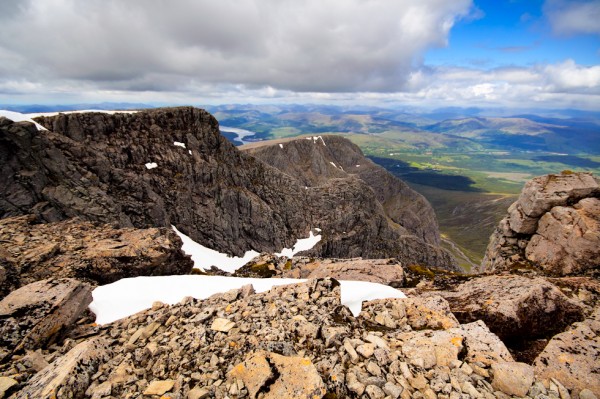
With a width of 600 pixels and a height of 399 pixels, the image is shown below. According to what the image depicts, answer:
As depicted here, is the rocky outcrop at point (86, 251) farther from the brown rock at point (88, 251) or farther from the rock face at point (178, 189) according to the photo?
Result: the rock face at point (178, 189)

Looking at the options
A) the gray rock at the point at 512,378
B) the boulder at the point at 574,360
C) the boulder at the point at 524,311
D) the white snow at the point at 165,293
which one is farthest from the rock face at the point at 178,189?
the boulder at the point at 574,360

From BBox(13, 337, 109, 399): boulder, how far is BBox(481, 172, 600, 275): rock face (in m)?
29.6

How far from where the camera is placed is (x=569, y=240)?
75.4 ft

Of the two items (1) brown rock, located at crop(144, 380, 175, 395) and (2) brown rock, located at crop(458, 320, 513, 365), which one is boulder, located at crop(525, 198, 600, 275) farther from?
(1) brown rock, located at crop(144, 380, 175, 395)

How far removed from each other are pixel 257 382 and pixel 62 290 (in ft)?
38.4

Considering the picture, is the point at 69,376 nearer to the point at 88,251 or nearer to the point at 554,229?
the point at 88,251

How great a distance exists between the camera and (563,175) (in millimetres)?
27594

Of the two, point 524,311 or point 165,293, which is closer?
point 524,311

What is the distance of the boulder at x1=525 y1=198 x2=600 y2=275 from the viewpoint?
869 inches

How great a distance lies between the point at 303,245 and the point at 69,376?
95648 millimetres

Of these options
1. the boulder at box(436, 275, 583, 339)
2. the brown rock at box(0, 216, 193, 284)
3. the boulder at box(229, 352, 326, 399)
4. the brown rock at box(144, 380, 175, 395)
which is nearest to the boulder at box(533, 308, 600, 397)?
the boulder at box(436, 275, 583, 339)

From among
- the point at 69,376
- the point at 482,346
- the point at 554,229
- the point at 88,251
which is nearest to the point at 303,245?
the point at 554,229

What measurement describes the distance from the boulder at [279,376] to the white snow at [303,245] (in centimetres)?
8745

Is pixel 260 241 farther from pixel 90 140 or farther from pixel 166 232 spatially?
pixel 166 232
